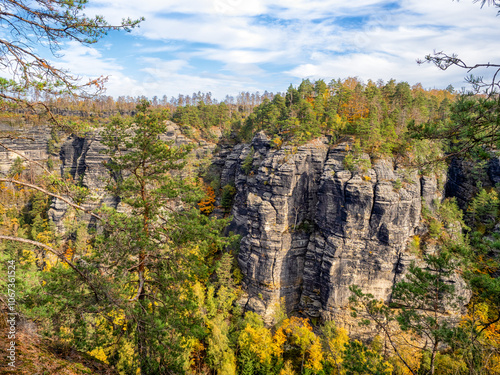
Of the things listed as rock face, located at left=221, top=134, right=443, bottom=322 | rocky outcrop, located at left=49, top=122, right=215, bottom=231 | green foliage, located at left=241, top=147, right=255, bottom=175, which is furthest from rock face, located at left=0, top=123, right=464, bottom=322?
rocky outcrop, located at left=49, top=122, right=215, bottom=231

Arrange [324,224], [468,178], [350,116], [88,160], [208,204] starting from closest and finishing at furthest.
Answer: [324,224] → [350,116] → [468,178] → [208,204] → [88,160]

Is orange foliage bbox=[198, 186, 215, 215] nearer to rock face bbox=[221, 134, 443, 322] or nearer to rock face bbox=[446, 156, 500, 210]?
rock face bbox=[221, 134, 443, 322]

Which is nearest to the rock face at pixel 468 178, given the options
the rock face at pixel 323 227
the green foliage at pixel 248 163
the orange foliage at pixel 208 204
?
the rock face at pixel 323 227

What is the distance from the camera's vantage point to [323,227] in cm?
2362

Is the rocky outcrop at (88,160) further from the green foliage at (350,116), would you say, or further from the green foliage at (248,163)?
the green foliage at (350,116)

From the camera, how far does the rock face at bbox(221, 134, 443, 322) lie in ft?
70.1

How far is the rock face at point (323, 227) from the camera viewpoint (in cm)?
2138

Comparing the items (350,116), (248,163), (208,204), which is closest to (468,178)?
(350,116)

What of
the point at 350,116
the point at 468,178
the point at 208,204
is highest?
the point at 350,116

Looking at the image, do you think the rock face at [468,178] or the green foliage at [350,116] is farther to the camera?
the rock face at [468,178]

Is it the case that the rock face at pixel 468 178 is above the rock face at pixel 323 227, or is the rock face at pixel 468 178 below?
above

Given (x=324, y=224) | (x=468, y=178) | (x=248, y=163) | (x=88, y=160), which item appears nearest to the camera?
(x=324, y=224)

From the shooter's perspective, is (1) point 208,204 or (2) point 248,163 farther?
(1) point 208,204

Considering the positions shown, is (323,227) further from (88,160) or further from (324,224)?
(88,160)
